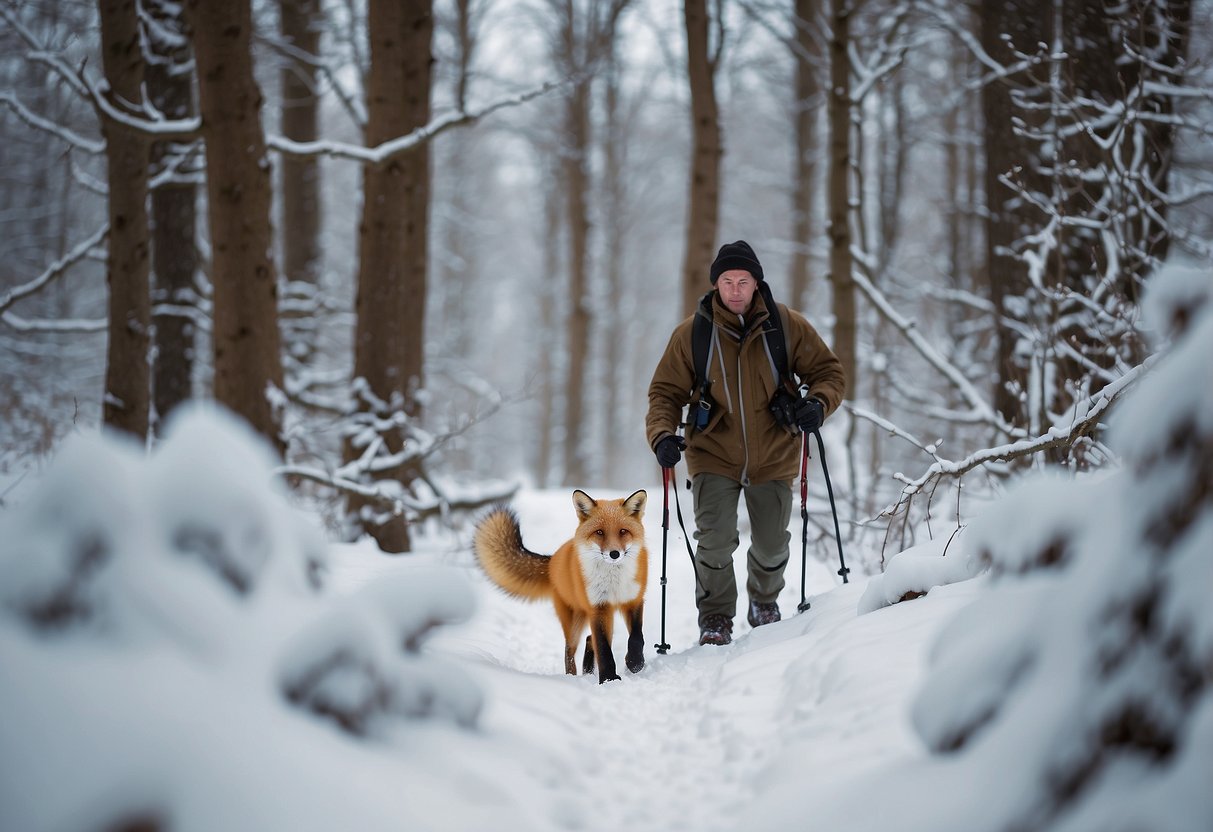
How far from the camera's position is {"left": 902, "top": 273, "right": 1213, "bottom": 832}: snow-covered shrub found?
1.43 m

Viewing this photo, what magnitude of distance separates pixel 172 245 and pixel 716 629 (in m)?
7.47

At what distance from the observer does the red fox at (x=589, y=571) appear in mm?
3893

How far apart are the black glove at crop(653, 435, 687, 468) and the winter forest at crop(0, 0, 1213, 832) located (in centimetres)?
102

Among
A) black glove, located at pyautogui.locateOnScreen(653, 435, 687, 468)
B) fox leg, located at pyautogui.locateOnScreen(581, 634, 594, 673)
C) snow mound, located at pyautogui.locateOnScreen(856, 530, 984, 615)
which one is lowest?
fox leg, located at pyautogui.locateOnScreen(581, 634, 594, 673)

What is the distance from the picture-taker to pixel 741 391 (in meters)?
4.33

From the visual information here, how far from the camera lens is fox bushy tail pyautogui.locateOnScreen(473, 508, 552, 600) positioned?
4324 millimetres

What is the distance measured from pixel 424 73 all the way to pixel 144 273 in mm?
3189

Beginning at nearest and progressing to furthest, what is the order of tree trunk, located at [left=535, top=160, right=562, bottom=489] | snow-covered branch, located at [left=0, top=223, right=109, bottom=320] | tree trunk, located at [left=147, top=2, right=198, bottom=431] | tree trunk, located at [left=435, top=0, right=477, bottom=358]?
snow-covered branch, located at [left=0, top=223, right=109, bottom=320], tree trunk, located at [left=147, top=2, right=198, bottom=431], tree trunk, located at [left=535, top=160, right=562, bottom=489], tree trunk, located at [left=435, top=0, right=477, bottom=358]

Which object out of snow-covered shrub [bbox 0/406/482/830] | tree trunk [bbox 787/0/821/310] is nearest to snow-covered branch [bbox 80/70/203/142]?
snow-covered shrub [bbox 0/406/482/830]

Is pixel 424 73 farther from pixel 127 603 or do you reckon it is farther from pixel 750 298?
pixel 127 603

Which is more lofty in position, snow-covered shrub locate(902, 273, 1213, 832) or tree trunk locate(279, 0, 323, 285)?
tree trunk locate(279, 0, 323, 285)

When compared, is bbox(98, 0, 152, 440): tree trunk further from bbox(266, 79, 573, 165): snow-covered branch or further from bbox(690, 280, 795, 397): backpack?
bbox(690, 280, 795, 397): backpack

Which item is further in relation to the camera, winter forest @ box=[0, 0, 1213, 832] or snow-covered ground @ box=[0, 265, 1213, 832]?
winter forest @ box=[0, 0, 1213, 832]

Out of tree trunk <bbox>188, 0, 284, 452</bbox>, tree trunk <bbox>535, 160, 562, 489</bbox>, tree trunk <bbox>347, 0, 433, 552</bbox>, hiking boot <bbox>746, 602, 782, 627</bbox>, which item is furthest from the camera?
tree trunk <bbox>535, 160, 562, 489</bbox>
